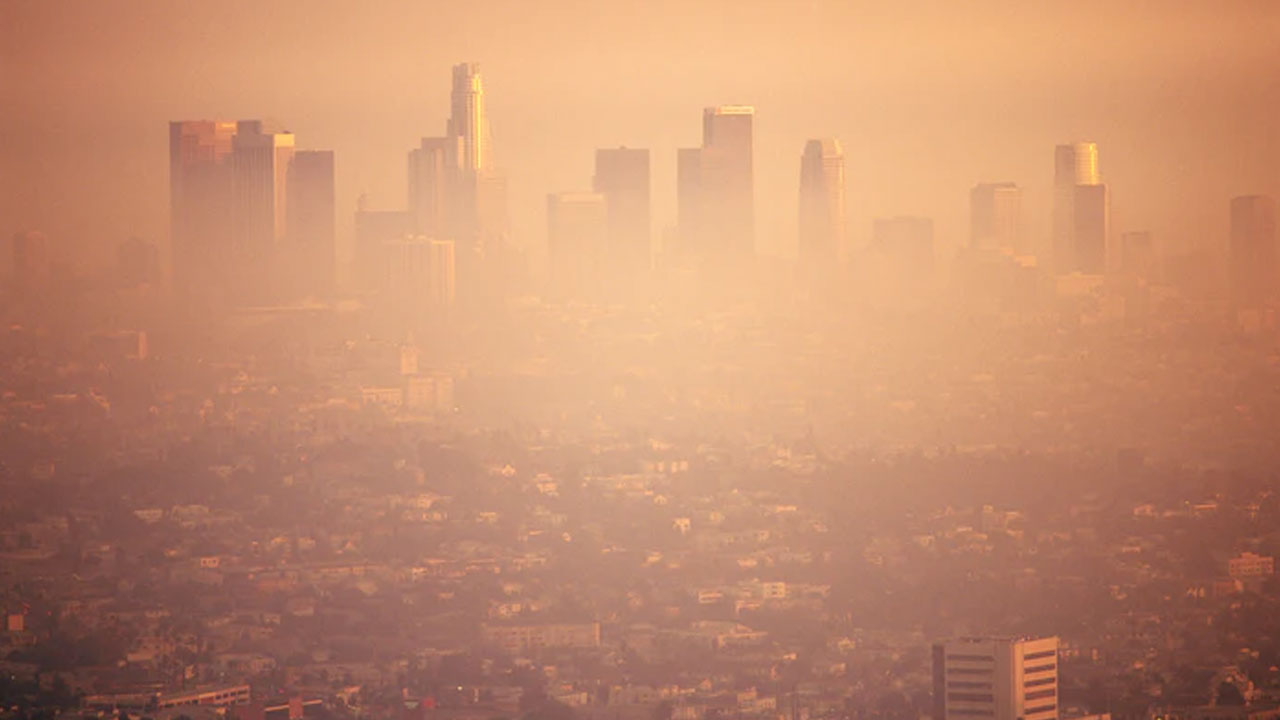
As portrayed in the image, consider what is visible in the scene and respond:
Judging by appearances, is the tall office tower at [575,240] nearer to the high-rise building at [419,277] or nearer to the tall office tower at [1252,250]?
the high-rise building at [419,277]

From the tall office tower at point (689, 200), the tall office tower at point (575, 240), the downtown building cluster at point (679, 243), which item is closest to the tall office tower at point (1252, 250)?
the downtown building cluster at point (679, 243)

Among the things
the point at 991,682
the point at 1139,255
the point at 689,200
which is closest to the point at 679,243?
the point at 689,200

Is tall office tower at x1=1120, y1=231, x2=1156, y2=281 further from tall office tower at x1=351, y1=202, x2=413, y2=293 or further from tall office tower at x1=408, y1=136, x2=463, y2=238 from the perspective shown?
tall office tower at x1=351, y1=202, x2=413, y2=293

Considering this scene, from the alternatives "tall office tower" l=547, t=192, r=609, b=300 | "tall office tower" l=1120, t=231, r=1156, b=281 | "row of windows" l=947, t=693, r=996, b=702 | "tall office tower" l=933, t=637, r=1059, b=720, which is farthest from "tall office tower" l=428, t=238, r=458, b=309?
"row of windows" l=947, t=693, r=996, b=702

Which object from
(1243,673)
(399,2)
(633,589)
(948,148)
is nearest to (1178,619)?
(1243,673)

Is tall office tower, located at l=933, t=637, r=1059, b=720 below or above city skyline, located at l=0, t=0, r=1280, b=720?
below
